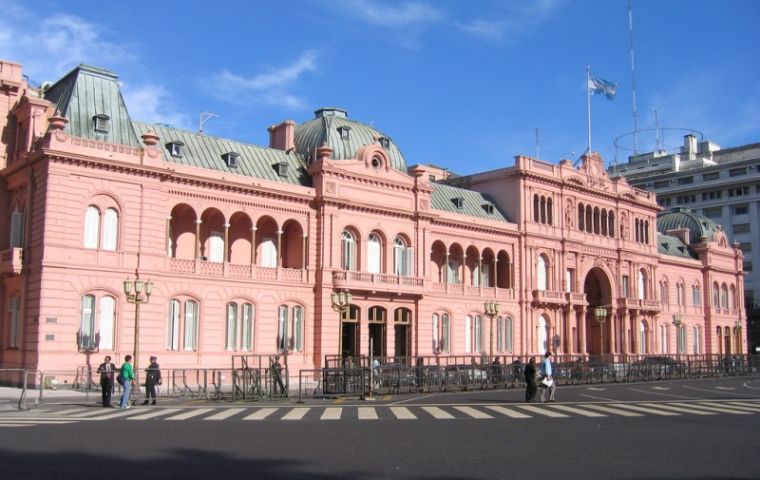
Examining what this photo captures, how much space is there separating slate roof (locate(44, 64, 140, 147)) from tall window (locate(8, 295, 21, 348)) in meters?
9.02

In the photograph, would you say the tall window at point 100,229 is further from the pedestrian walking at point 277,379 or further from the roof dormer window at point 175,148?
the pedestrian walking at point 277,379

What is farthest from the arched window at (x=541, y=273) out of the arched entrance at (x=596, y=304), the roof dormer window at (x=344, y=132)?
the roof dormer window at (x=344, y=132)

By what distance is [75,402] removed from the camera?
104 ft

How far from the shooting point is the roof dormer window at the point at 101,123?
42.8 m

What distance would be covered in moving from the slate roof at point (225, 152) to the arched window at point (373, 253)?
5.54m

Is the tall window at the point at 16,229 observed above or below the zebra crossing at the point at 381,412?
above

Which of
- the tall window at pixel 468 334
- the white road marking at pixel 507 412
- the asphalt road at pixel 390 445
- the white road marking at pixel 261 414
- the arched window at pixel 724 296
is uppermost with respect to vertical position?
the arched window at pixel 724 296

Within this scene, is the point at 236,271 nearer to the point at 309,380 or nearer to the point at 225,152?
the point at 225,152

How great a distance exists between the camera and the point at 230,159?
49094mm

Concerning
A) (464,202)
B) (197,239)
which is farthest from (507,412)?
(464,202)

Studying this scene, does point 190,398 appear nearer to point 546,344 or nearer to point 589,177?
point 546,344

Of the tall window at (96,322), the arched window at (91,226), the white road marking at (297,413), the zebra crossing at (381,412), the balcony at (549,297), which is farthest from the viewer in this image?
the balcony at (549,297)

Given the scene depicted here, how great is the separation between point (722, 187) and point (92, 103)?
94.9 metres

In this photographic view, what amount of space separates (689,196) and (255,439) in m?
112
